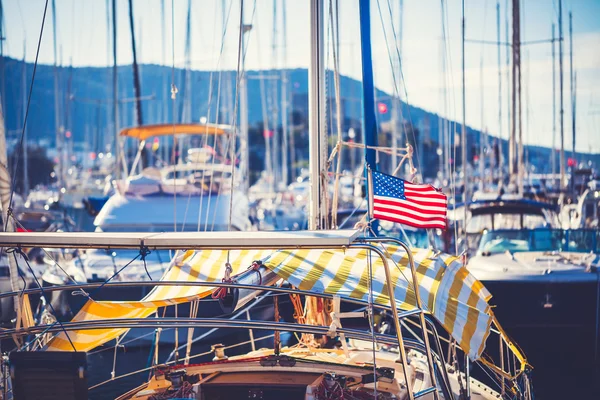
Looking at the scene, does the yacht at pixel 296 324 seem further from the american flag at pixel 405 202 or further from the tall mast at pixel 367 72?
the tall mast at pixel 367 72

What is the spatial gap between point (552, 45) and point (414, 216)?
2120 centimetres

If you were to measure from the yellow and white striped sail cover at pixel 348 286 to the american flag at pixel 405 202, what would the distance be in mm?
432

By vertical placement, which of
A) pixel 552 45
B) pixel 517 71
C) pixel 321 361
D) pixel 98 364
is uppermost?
pixel 552 45

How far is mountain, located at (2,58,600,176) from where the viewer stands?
32.3m

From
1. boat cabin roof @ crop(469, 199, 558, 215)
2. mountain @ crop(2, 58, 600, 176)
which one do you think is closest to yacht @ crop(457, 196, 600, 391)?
boat cabin roof @ crop(469, 199, 558, 215)

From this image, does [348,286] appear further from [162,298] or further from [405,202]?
[405,202]

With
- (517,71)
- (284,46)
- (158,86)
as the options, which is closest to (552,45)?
(517,71)

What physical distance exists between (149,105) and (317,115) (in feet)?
220

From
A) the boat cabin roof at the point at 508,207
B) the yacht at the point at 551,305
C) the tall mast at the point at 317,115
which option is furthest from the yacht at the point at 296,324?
the boat cabin roof at the point at 508,207

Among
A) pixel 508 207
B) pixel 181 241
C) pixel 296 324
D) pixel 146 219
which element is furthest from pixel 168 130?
pixel 181 241

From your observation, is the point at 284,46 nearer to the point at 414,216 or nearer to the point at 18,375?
the point at 414,216

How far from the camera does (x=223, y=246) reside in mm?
4680

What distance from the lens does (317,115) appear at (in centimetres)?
823

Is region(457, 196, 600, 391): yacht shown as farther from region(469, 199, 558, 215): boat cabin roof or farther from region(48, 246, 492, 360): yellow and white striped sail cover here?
region(48, 246, 492, 360): yellow and white striped sail cover
